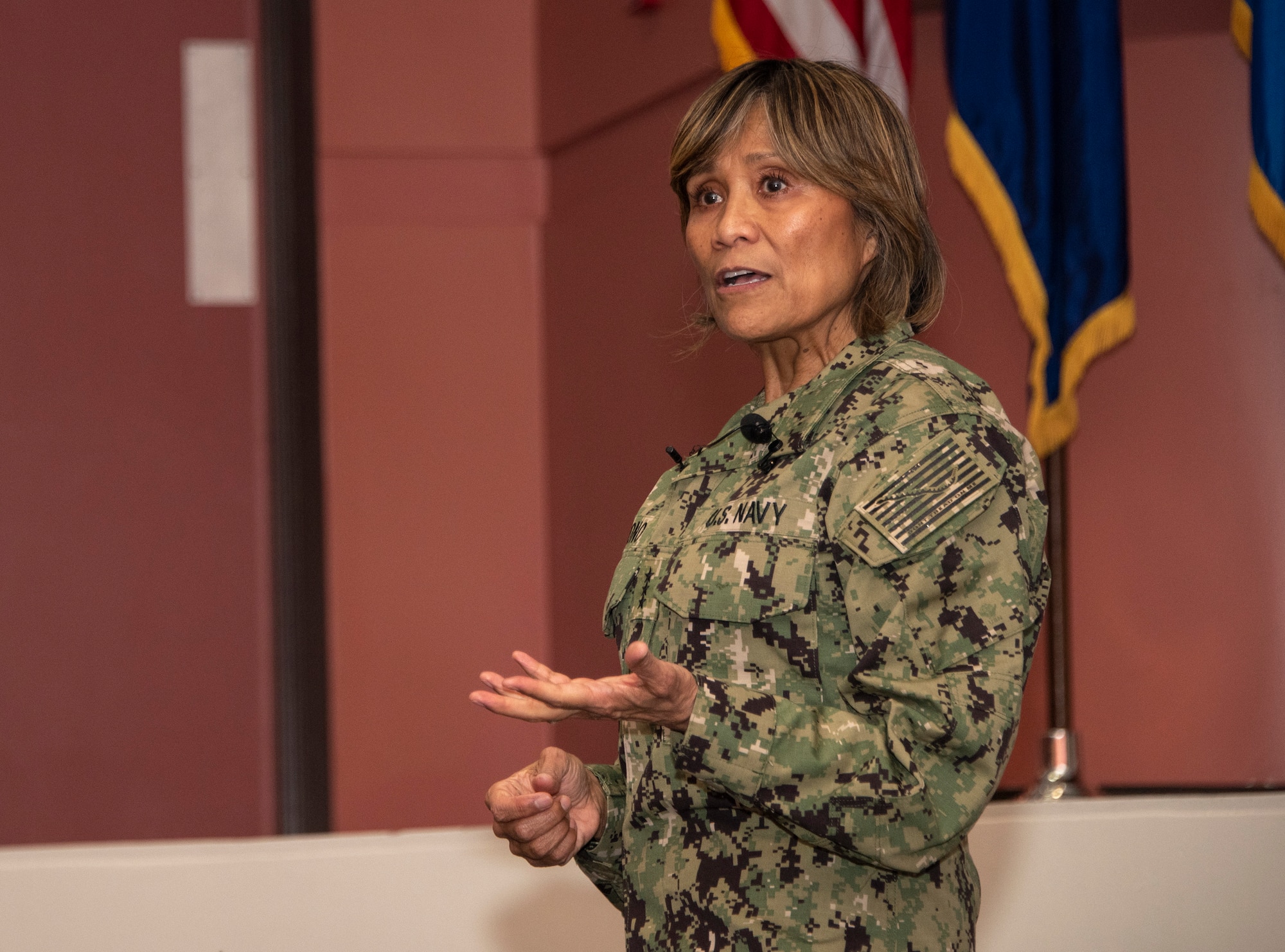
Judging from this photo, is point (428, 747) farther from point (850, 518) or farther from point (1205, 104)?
point (850, 518)

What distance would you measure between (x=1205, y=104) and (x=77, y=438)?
2.67 metres

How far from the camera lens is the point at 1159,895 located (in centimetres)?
180

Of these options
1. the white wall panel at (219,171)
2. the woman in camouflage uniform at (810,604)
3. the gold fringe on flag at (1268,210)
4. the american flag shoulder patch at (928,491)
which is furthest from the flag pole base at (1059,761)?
the white wall panel at (219,171)

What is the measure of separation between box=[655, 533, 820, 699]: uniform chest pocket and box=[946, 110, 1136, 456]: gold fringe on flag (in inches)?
64.3

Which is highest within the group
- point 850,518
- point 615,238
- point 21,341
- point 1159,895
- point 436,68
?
point 436,68

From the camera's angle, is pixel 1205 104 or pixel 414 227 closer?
pixel 1205 104

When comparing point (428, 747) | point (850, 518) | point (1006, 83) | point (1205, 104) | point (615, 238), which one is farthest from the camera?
point (428, 747)

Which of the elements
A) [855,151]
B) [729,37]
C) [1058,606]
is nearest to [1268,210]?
[1058,606]

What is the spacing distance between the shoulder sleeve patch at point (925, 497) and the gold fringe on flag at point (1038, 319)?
1640 mm

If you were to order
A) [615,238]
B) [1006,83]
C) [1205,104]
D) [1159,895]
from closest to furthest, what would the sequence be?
[1159,895], [1006,83], [1205,104], [615,238]

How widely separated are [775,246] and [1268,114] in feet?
5.53

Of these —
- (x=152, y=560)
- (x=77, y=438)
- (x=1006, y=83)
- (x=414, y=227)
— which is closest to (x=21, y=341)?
(x=77, y=438)

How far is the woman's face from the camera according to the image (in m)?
1.14

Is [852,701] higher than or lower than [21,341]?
lower
